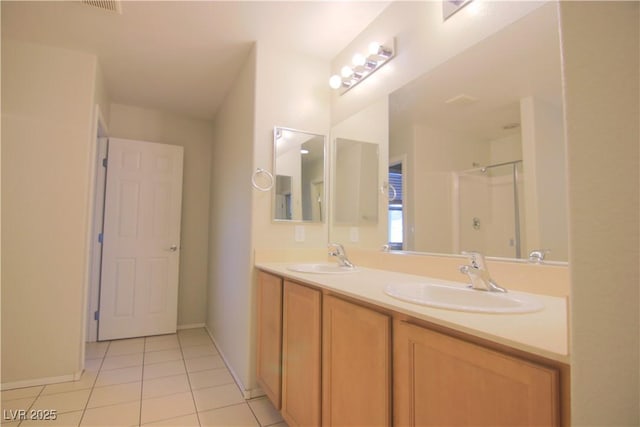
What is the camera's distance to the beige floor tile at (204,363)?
2.47 meters

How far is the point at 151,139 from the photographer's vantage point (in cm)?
347

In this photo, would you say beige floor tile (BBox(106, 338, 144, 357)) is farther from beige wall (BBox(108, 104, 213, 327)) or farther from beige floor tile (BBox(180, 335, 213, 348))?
beige wall (BBox(108, 104, 213, 327))

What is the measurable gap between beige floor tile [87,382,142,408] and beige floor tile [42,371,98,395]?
0.43 ft

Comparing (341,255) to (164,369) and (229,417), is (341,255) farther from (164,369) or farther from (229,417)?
(164,369)

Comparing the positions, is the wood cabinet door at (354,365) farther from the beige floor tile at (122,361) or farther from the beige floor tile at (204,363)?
the beige floor tile at (122,361)

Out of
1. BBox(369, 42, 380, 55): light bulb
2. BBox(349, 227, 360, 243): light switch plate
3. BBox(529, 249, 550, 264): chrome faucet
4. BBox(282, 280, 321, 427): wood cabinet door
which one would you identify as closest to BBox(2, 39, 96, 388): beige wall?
BBox(282, 280, 321, 427): wood cabinet door

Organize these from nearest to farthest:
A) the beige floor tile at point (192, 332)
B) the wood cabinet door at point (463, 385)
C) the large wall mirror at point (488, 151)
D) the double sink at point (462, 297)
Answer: the wood cabinet door at point (463, 385), the double sink at point (462, 297), the large wall mirror at point (488, 151), the beige floor tile at point (192, 332)

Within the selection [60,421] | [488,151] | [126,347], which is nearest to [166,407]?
[60,421]

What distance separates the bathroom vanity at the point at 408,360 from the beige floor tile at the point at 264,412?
21cm

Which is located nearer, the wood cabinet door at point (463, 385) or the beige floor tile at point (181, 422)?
the wood cabinet door at point (463, 385)

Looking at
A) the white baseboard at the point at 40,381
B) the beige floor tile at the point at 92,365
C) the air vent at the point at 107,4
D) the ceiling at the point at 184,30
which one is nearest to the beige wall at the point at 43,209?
the white baseboard at the point at 40,381

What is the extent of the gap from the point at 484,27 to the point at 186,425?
2447 mm

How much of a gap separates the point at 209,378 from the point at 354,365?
1.67m

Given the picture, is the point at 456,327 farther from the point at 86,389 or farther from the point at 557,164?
the point at 86,389
